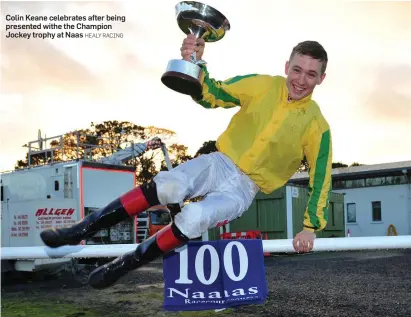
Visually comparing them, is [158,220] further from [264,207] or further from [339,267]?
[339,267]

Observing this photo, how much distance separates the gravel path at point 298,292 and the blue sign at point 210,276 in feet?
13.7

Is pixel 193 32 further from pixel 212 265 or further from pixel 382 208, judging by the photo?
pixel 382 208

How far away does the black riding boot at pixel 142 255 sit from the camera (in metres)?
3.34

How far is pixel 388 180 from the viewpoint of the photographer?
105 feet

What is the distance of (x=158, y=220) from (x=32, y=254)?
1444cm

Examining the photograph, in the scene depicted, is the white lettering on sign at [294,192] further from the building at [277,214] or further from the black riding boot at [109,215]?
the black riding boot at [109,215]

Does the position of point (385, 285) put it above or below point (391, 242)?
below

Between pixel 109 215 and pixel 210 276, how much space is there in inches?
46.4

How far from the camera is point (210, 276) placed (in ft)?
13.6

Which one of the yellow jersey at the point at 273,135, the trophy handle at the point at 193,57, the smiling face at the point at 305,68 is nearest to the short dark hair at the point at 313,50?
the smiling face at the point at 305,68

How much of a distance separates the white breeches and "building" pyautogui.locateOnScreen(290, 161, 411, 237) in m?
27.8

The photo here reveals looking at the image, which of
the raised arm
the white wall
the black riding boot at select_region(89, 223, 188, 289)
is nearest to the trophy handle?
the raised arm

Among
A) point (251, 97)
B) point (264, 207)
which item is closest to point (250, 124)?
point (251, 97)

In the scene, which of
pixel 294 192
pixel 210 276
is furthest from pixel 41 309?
pixel 294 192
